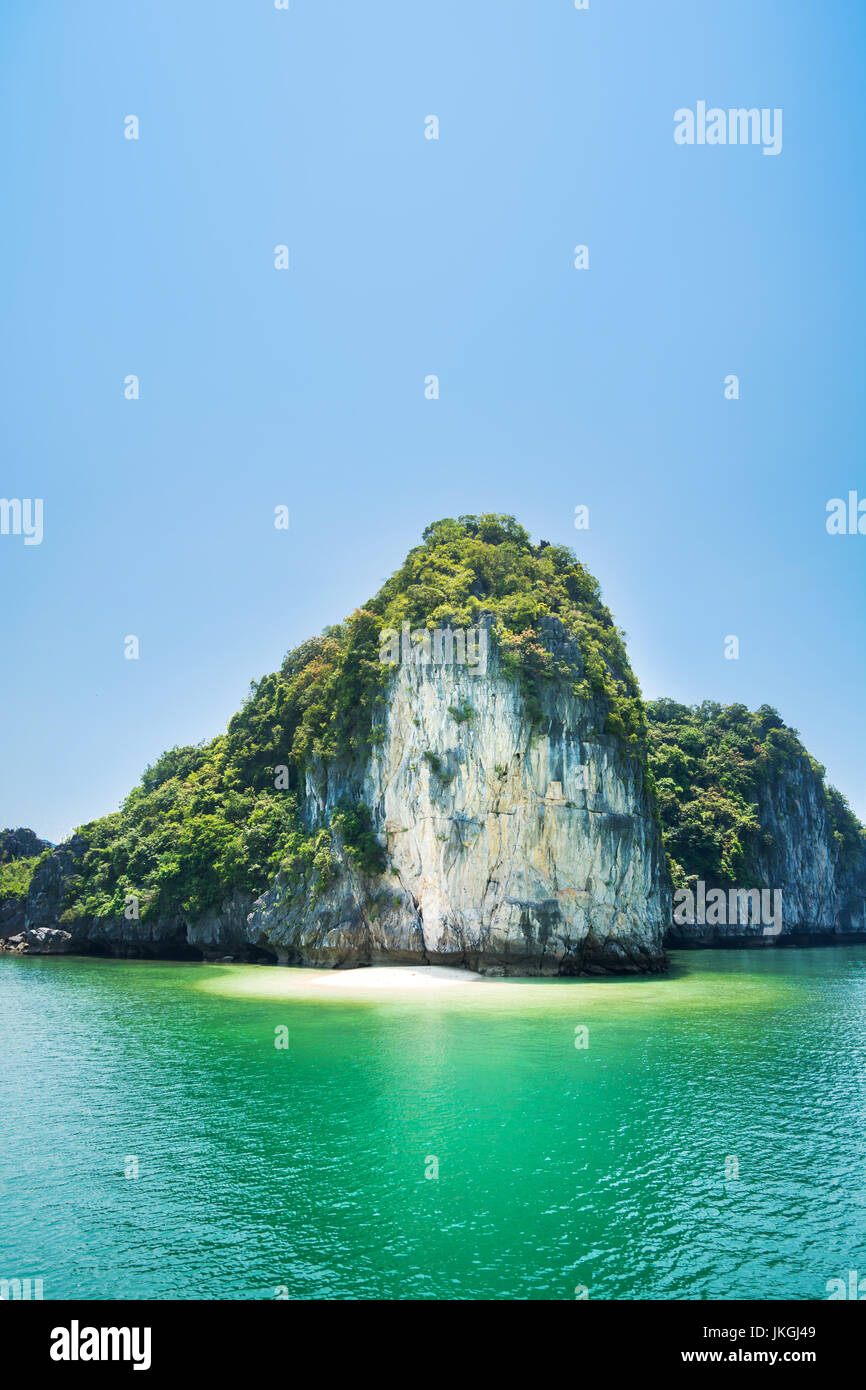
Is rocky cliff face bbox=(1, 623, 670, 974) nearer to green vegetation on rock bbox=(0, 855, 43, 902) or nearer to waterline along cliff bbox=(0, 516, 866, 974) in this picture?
waterline along cliff bbox=(0, 516, 866, 974)

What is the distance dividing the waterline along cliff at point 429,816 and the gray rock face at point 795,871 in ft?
20.3

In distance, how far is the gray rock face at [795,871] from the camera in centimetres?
5925

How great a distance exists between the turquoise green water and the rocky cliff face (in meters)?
11.8

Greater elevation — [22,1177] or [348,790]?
[348,790]

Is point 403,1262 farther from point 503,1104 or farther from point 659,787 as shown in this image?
point 659,787

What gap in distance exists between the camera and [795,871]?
211 ft

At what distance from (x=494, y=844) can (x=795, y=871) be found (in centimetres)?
3978

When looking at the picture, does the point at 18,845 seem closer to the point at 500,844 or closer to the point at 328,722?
the point at 328,722

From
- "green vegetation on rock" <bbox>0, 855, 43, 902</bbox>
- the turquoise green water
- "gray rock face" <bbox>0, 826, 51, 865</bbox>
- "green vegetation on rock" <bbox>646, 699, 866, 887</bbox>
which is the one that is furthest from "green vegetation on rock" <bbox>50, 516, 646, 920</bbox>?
"gray rock face" <bbox>0, 826, 51, 865</bbox>

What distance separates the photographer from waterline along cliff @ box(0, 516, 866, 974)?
37344 millimetres

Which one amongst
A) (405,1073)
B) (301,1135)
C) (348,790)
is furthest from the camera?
(348,790)
